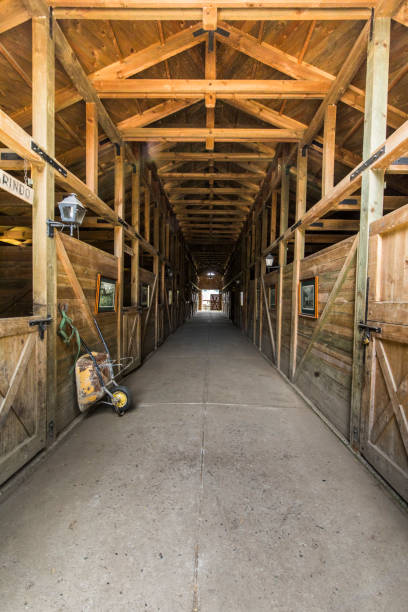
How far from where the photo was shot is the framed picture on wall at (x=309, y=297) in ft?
13.1

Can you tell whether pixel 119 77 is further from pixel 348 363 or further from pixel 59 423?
pixel 348 363

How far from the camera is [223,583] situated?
1461 millimetres

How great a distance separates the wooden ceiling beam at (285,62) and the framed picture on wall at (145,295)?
4.65 metres

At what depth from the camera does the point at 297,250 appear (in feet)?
15.8

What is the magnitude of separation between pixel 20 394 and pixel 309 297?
13.0 feet

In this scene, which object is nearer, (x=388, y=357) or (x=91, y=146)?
(x=388, y=357)

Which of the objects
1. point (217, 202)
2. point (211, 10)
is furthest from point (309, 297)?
point (217, 202)

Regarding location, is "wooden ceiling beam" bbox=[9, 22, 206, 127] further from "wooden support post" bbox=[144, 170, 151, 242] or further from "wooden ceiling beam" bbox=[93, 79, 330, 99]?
"wooden support post" bbox=[144, 170, 151, 242]

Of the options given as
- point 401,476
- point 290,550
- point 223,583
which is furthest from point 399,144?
point 223,583

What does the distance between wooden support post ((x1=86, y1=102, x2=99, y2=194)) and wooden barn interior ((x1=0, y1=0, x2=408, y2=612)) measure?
0.09 ft

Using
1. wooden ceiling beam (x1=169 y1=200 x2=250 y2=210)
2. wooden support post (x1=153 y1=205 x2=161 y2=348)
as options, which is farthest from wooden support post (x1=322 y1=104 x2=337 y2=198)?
wooden ceiling beam (x1=169 y1=200 x2=250 y2=210)

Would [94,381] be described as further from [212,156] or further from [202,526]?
[212,156]

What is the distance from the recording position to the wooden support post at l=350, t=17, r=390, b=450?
2.66 metres

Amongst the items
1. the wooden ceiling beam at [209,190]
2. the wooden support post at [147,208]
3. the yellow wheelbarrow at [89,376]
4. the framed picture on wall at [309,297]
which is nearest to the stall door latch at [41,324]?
the yellow wheelbarrow at [89,376]
